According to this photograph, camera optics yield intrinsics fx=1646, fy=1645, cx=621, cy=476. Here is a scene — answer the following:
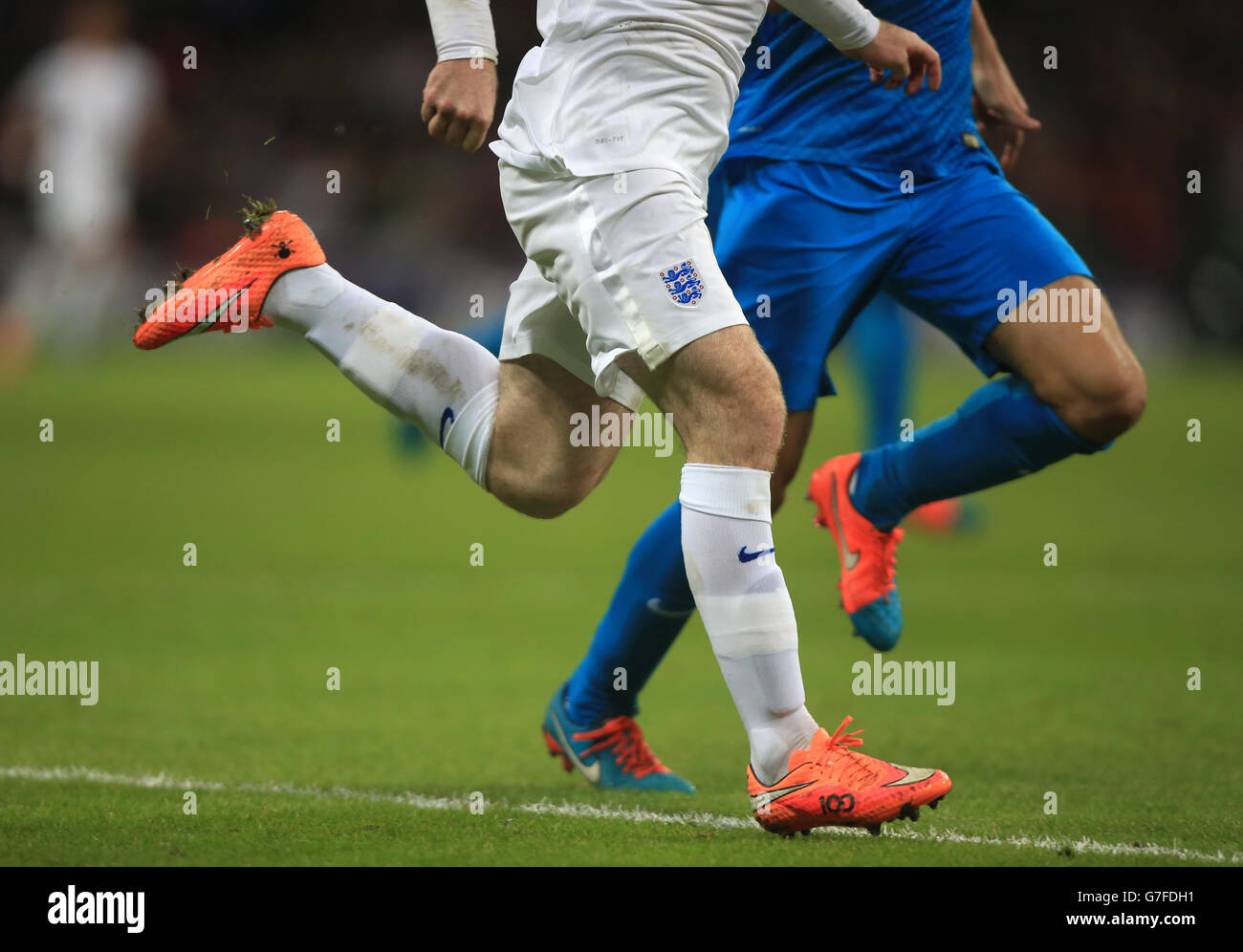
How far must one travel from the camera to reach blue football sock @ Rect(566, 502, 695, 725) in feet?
12.4

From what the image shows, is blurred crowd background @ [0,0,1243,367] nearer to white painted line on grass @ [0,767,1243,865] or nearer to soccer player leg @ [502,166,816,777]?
white painted line on grass @ [0,767,1243,865]

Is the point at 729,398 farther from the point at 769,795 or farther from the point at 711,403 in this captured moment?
the point at 769,795

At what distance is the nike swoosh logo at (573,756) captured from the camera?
382 centimetres

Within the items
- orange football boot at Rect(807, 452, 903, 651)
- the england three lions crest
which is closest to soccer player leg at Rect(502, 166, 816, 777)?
the england three lions crest

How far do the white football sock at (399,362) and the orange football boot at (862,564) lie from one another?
98cm

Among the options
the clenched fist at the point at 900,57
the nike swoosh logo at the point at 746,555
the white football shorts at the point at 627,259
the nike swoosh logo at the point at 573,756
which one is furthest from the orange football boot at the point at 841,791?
the clenched fist at the point at 900,57

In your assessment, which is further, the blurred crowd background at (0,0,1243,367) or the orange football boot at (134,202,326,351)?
the blurred crowd background at (0,0,1243,367)

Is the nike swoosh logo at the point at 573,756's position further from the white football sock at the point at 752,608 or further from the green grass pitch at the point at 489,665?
the white football sock at the point at 752,608

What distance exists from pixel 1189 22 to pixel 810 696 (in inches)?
832

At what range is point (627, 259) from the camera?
9.76ft

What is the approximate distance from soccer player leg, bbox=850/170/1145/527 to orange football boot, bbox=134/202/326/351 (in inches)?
55.1

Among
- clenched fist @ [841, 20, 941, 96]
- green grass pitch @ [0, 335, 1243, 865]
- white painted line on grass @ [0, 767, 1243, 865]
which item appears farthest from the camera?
clenched fist @ [841, 20, 941, 96]

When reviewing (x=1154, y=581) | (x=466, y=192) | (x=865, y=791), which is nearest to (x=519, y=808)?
(x=865, y=791)

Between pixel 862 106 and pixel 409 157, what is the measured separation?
18.2m
